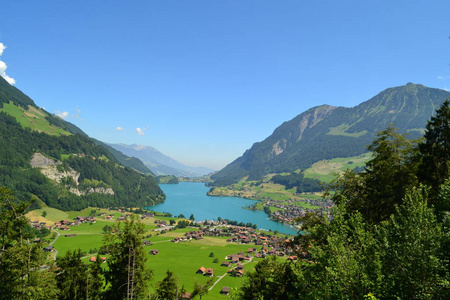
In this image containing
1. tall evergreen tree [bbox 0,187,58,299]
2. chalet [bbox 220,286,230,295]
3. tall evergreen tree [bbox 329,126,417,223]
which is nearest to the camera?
tall evergreen tree [bbox 0,187,58,299]

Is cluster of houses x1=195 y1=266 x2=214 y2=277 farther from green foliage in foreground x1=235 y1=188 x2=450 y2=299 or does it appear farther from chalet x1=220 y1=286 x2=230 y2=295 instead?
green foliage in foreground x1=235 y1=188 x2=450 y2=299

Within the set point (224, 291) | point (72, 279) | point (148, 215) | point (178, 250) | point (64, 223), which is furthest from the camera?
point (148, 215)

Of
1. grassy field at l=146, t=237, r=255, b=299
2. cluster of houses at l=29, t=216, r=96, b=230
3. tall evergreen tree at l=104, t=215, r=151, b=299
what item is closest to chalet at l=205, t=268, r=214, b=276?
grassy field at l=146, t=237, r=255, b=299

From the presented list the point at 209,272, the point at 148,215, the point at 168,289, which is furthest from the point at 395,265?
the point at 148,215

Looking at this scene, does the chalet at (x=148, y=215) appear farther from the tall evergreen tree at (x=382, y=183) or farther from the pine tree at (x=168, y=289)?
the tall evergreen tree at (x=382, y=183)

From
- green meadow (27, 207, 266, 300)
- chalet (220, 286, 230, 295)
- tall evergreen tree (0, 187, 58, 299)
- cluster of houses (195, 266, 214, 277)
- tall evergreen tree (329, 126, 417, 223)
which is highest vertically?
tall evergreen tree (329, 126, 417, 223)

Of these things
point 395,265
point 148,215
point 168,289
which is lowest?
point 148,215

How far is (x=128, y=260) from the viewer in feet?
65.6

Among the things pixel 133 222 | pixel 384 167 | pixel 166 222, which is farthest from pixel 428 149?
pixel 166 222

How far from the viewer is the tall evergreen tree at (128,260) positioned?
1927 centimetres

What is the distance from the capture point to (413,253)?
11.8 metres

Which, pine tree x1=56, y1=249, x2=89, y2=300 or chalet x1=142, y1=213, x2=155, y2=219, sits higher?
pine tree x1=56, y1=249, x2=89, y2=300

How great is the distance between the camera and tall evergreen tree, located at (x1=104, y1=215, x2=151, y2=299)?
19266 mm

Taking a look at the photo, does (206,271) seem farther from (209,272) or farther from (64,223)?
(64,223)
